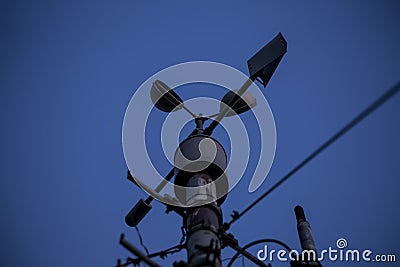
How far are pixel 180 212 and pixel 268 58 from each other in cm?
228

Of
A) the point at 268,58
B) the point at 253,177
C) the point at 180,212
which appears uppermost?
the point at 268,58

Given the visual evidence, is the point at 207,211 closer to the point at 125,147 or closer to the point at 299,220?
the point at 299,220

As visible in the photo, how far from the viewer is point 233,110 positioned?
19.2 ft

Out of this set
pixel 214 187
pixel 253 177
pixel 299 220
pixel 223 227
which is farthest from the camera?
pixel 253 177

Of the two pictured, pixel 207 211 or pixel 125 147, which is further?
pixel 125 147

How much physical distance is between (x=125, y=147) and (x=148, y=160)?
365 millimetres

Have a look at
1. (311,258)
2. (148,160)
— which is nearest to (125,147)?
(148,160)

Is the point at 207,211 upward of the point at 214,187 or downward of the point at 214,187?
downward

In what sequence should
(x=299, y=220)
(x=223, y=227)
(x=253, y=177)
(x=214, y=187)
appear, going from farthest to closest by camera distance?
(x=253, y=177) < (x=299, y=220) < (x=214, y=187) < (x=223, y=227)

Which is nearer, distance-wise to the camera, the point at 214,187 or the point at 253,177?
the point at 214,187

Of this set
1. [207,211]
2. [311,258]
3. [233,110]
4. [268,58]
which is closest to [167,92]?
[233,110]

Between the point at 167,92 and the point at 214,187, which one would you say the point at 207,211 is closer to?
the point at 214,187

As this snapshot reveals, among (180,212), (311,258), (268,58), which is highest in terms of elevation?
(268,58)

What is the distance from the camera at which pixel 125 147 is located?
5.81 metres
